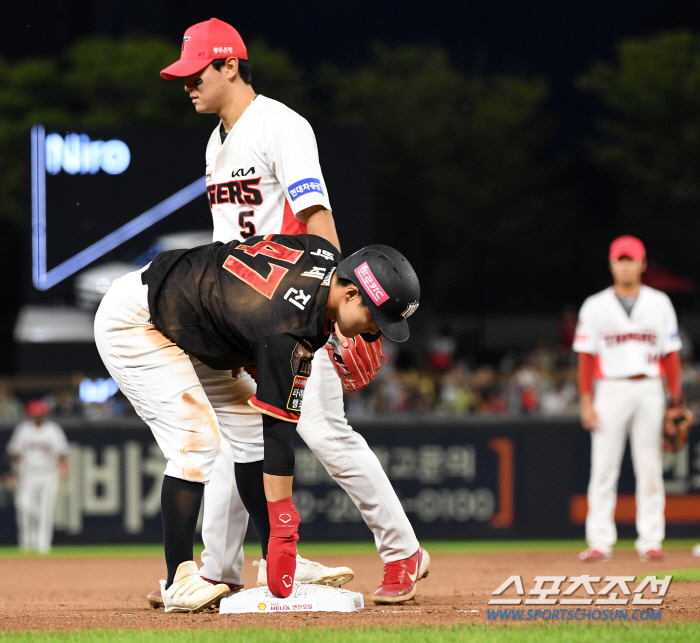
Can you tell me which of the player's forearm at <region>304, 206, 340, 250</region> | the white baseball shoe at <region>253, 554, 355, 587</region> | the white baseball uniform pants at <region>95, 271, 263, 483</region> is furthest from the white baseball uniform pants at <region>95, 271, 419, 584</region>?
the player's forearm at <region>304, 206, 340, 250</region>

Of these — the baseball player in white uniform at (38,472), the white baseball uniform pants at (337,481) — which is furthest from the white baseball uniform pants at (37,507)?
the white baseball uniform pants at (337,481)

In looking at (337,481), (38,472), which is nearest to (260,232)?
(337,481)

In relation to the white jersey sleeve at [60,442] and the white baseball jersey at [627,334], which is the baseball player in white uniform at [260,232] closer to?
the white baseball jersey at [627,334]

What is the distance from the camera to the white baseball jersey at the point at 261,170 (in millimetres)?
4418

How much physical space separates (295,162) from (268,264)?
Result: 0.66 m

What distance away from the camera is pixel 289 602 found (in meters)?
4.10

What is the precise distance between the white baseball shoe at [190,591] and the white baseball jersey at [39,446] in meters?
7.41

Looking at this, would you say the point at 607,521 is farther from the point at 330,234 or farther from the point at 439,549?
the point at 330,234

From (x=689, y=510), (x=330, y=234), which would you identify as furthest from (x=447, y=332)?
(x=330, y=234)

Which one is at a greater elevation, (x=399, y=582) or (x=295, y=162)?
(x=295, y=162)

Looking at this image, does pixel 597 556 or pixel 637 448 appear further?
pixel 637 448

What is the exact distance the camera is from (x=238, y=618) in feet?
13.0

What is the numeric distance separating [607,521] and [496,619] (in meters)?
4.18

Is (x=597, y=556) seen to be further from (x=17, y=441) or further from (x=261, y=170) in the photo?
(x=17, y=441)
